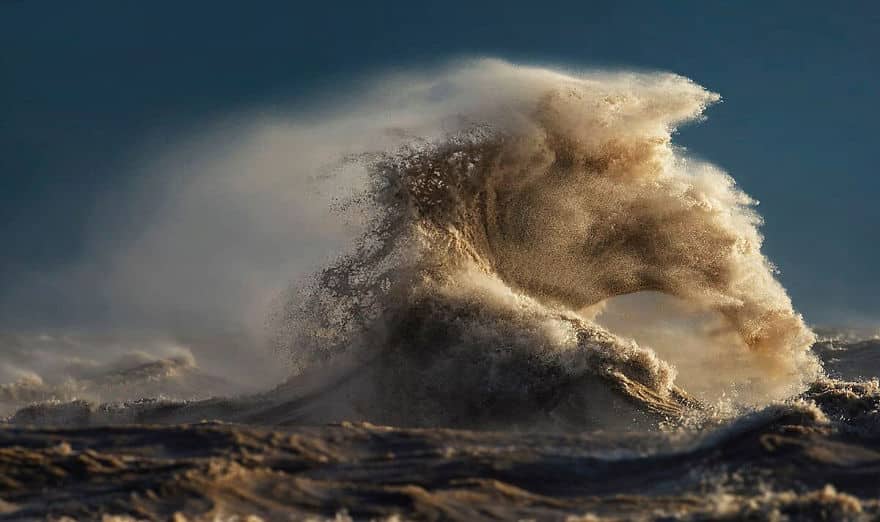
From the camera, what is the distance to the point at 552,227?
15.3m

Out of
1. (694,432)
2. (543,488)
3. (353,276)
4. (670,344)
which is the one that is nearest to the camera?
(543,488)

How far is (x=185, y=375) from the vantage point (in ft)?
60.2

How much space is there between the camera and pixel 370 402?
484 inches

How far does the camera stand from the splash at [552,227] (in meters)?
13.7

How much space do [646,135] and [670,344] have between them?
4.17 metres

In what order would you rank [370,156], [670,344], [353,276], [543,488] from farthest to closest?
[670,344]
[370,156]
[353,276]
[543,488]

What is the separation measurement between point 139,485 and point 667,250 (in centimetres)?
1062

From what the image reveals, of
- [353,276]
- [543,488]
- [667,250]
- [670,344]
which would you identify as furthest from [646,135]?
[543,488]

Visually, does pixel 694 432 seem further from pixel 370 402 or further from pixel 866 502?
pixel 370 402

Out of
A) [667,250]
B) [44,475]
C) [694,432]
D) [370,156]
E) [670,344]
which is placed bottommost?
[44,475]

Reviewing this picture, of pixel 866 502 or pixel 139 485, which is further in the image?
pixel 139 485

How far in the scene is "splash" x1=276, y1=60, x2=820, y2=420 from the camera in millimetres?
13688

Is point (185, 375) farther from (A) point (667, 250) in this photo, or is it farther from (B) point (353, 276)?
(A) point (667, 250)

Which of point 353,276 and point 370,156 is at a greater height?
point 370,156
